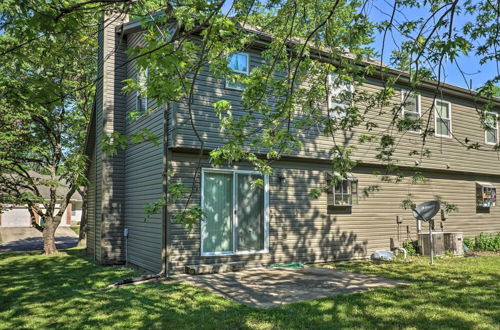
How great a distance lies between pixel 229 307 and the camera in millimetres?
6156

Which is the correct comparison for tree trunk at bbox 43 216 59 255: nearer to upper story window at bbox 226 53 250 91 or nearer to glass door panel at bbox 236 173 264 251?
glass door panel at bbox 236 173 264 251

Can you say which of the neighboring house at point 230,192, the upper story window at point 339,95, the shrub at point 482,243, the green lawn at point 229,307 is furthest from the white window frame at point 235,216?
the shrub at point 482,243

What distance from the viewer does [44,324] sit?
546 centimetres

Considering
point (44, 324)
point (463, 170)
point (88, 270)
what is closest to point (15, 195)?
point (88, 270)

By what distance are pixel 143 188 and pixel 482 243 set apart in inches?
476

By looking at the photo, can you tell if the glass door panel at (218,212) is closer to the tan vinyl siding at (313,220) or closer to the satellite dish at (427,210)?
the tan vinyl siding at (313,220)

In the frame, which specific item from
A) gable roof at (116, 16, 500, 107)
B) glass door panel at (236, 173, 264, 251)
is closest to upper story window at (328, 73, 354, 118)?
gable roof at (116, 16, 500, 107)

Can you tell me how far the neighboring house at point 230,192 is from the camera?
930cm

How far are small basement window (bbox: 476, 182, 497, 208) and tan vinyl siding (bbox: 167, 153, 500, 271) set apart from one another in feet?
8.16

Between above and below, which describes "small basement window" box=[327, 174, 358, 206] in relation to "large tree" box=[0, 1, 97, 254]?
below

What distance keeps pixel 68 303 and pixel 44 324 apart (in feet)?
3.63

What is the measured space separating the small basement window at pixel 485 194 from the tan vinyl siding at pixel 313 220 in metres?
2.49

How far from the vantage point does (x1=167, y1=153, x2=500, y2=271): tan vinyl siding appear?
930 centimetres

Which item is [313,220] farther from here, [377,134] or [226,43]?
[226,43]
